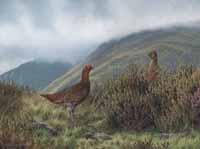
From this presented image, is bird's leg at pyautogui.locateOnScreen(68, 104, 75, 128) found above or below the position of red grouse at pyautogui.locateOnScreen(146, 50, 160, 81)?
below

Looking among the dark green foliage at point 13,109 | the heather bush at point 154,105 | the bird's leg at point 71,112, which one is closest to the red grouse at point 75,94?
the bird's leg at point 71,112

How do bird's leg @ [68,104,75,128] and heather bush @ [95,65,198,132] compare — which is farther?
bird's leg @ [68,104,75,128]

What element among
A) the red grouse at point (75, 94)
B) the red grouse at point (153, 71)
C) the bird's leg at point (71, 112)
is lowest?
the bird's leg at point (71, 112)

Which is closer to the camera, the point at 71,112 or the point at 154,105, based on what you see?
the point at 154,105

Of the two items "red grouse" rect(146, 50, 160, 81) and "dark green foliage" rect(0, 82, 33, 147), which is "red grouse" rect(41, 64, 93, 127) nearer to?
"dark green foliage" rect(0, 82, 33, 147)

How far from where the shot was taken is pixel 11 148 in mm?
7930

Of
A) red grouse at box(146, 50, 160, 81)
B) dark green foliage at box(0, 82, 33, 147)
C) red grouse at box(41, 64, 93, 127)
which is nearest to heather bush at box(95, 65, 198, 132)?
red grouse at box(146, 50, 160, 81)

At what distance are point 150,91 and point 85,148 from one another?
11.4 ft

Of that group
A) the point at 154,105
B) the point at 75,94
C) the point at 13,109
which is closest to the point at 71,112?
the point at 75,94

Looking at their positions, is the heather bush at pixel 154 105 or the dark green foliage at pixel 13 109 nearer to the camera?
the dark green foliage at pixel 13 109

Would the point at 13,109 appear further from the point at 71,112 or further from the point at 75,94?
the point at 75,94

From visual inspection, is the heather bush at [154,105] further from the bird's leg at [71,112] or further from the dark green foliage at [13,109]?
the dark green foliage at [13,109]

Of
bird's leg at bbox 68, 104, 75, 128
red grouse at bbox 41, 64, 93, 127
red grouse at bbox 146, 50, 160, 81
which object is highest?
red grouse at bbox 146, 50, 160, 81

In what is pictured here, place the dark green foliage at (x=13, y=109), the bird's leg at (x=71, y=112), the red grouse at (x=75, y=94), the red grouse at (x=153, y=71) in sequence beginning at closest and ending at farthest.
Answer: the dark green foliage at (x=13, y=109) < the bird's leg at (x=71, y=112) < the red grouse at (x=75, y=94) < the red grouse at (x=153, y=71)
